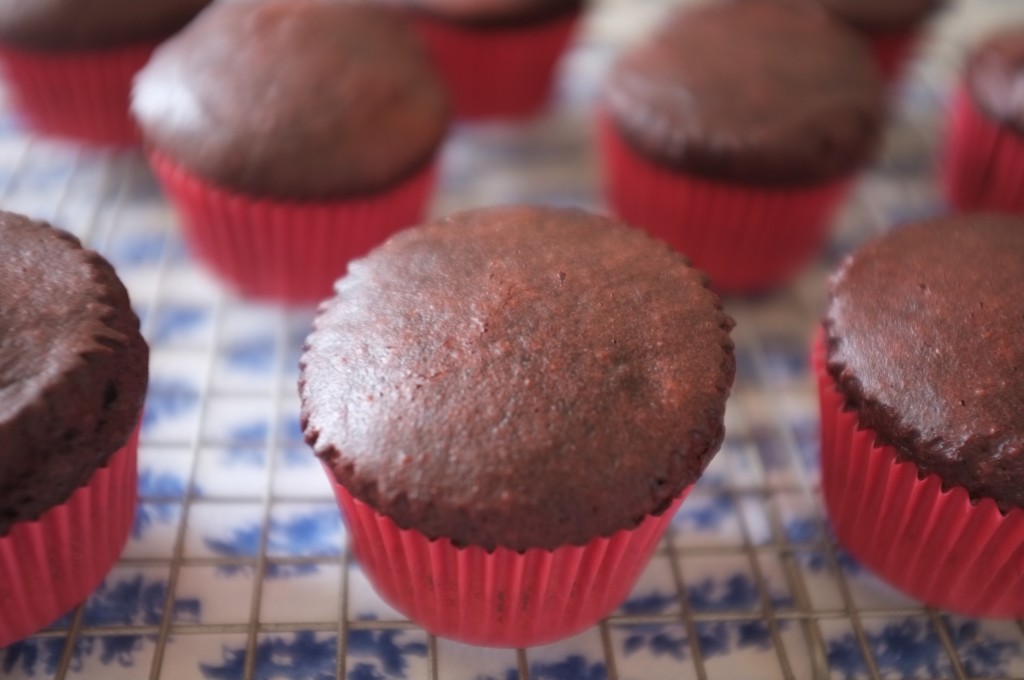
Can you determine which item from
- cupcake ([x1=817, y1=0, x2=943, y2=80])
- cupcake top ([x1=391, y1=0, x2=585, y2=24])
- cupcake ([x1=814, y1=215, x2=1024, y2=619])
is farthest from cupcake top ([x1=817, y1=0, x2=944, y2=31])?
cupcake ([x1=814, y1=215, x2=1024, y2=619])

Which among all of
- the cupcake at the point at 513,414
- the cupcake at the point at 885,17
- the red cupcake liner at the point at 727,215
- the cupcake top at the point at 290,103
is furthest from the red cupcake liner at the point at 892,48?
the cupcake at the point at 513,414

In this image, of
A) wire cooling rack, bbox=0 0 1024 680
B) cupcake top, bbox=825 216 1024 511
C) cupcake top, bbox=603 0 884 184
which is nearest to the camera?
cupcake top, bbox=825 216 1024 511

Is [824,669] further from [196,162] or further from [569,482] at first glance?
[196,162]

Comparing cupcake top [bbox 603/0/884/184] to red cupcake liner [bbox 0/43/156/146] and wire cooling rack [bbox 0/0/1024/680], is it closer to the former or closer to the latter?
wire cooling rack [bbox 0/0/1024/680]

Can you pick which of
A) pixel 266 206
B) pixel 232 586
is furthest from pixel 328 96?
pixel 232 586

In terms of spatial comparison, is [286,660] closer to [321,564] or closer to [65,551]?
[321,564]

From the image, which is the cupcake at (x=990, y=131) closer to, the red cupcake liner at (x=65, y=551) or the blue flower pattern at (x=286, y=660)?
the blue flower pattern at (x=286, y=660)

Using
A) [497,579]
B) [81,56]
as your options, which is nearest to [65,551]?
[497,579]
